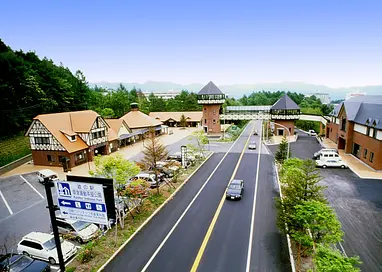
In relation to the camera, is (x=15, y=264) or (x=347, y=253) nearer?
(x=15, y=264)

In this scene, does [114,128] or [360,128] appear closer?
[360,128]

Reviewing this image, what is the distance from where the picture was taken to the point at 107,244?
559 inches

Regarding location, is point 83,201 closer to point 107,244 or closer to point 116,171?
point 107,244

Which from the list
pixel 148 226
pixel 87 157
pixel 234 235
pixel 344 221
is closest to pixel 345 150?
pixel 344 221

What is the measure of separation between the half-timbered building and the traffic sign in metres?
22.4

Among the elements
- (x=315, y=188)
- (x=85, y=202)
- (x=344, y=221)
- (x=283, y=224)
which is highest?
(x=85, y=202)

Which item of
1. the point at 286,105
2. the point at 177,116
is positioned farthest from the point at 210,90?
the point at 177,116

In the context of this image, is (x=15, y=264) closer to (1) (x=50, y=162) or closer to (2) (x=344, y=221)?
(2) (x=344, y=221)

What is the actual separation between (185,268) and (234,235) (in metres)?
4.14

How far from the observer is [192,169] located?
1154 inches

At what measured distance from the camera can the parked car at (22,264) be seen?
38.5 feet

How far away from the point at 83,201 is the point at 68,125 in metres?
27.8

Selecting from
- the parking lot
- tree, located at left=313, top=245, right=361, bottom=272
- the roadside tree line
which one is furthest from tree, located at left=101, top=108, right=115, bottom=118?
tree, located at left=313, top=245, right=361, bottom=272

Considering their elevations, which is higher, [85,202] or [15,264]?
[85,202]
